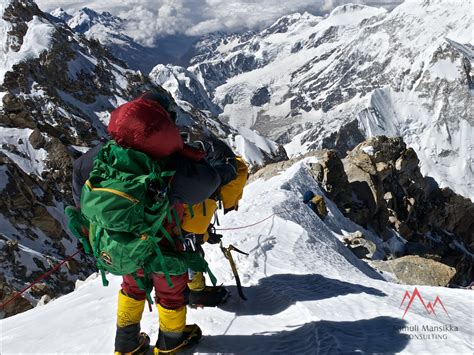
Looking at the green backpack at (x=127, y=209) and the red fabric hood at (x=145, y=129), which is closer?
the green backpack at (x=127, y=209)

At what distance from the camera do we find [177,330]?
4504 millimetres

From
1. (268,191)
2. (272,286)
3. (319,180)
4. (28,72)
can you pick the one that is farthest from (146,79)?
(272,286)

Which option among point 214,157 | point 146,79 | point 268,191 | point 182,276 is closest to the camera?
point 182,276

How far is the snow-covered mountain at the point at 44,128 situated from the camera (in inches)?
894

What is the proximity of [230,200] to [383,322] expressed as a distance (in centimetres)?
245

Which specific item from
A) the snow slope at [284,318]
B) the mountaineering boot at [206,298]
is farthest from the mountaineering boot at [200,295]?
the snow slope at [284,318]

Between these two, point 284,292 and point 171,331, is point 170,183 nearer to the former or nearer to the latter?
point 171,331

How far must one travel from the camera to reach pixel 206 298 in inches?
226

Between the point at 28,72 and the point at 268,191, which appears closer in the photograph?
the point at 268,191

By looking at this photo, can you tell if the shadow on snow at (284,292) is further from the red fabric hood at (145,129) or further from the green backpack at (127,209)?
the red fabric hood at (145,129)

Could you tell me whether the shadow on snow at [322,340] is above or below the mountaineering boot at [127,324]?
below

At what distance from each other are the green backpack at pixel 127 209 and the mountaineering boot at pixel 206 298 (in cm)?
170

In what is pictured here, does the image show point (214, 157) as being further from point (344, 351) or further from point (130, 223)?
point (344, 351)

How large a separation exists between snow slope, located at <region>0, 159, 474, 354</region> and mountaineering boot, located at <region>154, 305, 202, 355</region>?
340 millimetres
